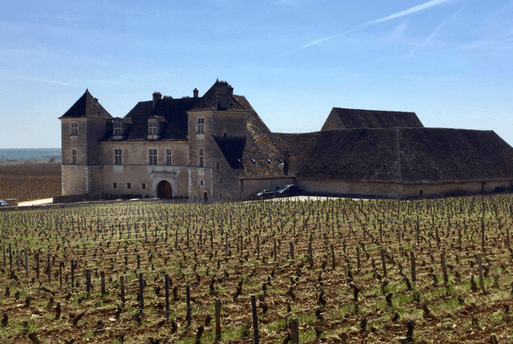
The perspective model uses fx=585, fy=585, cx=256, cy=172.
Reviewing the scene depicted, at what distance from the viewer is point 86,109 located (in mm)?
52062

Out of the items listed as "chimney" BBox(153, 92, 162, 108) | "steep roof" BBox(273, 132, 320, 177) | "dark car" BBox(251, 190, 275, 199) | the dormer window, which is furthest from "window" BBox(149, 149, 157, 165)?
"dark car" BBox(251, 190, 275, 199)

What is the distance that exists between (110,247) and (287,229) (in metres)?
8.21

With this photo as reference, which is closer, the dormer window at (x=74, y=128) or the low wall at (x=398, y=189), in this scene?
the low wall at (x=398, y=189)

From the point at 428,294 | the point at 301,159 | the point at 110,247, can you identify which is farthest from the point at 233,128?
the point at 428,294

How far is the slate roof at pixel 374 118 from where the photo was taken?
5909cm

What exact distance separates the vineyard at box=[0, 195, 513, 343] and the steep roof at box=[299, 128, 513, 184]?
16.0 meters

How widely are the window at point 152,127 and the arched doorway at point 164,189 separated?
4.32 m

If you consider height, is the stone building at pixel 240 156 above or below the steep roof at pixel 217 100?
below

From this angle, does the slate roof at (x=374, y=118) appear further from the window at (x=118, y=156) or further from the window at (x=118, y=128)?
the window at (x=118, y=156)

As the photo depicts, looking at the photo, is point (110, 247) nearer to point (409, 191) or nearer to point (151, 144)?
point (409, 191)

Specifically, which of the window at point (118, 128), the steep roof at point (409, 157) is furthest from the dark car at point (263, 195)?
the window at point (118, 128)

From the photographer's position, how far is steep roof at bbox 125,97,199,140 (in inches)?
1972

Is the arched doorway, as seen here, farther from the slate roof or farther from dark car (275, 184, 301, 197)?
the slate roof

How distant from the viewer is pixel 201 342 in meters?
11.5
